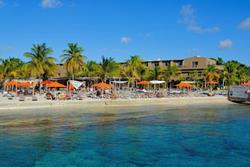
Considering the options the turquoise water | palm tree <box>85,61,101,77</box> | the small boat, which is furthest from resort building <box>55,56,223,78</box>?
the turquoise water

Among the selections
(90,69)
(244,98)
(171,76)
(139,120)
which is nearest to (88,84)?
(90,69)

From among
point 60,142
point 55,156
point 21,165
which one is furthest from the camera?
point 60,142

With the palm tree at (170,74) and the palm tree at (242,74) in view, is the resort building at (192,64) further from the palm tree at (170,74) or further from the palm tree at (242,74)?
the palm tree at (170,74)

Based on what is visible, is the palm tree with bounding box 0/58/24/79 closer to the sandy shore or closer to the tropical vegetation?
the tropical vegetation

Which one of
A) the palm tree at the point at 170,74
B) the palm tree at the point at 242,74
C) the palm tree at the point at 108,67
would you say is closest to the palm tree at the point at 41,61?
the palm tree at the point at 108,67

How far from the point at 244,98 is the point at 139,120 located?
3205 cm

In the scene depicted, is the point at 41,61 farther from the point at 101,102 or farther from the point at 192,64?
the point at 192,64

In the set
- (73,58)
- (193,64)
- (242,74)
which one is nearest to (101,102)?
(73,58)

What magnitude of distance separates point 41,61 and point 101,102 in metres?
Result: 23.4

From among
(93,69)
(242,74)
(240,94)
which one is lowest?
(240,94)

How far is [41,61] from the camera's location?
203 ft

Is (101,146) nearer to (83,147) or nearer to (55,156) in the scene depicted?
(83,147)

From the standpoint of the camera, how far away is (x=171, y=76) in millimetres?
78750

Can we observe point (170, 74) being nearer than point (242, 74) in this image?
Yes
